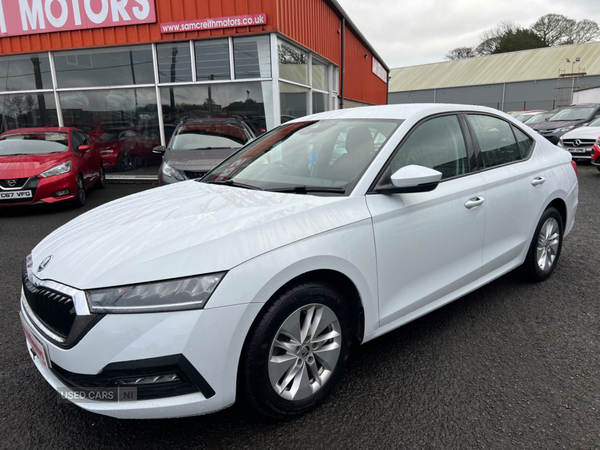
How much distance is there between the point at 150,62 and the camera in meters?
11.1

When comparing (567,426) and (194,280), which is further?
(567,426)

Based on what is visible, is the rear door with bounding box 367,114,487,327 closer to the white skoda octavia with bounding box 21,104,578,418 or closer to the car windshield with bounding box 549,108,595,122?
the white skoda octavia with bounding box 21,104,578,418

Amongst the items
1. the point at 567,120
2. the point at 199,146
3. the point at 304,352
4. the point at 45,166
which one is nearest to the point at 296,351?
A: the point at 304,352

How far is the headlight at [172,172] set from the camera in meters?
6.57

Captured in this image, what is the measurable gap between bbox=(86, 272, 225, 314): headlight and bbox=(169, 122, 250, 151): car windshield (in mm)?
6140

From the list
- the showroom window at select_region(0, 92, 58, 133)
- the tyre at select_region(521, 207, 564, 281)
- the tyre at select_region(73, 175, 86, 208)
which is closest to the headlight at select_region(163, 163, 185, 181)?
the tyre at select_region(73, 175, 86, 208)

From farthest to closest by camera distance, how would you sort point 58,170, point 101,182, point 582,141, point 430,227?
point 582,141 → point 101,182 → point 58,170 → point 430,227

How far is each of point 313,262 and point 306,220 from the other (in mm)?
220

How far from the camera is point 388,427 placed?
2.14 m

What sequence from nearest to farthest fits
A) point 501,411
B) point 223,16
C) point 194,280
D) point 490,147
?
point 194,280 < point 501,411 < point 490,147 < point 223,16

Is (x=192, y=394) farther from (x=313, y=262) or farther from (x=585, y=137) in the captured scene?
(x=585, y=137)

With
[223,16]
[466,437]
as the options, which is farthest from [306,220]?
[223,16]

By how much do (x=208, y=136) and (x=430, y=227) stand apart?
614cm

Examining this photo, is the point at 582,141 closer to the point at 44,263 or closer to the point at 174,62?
the point at 174,62
